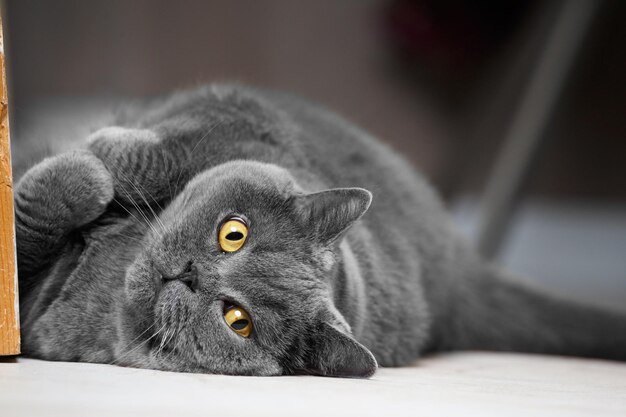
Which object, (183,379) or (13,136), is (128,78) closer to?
(13,136)

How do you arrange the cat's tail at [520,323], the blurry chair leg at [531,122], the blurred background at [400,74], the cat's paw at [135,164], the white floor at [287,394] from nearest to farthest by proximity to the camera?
the white floor at [287,394]
the cat's paw at [135,164]
the cat's tail at [520,323]
the blurry chair leg at [531,122]
the blurred background at [400,74]

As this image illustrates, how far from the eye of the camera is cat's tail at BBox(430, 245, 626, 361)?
1.80 metres

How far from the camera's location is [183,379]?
1.06m

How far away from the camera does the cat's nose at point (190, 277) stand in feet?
3.78

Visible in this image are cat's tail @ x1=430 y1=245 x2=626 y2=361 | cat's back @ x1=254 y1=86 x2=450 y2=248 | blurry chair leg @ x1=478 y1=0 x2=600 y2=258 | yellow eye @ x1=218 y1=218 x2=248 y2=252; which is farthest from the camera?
blurry chair leg @ x1=478 y1=0 x2=600 y2=258

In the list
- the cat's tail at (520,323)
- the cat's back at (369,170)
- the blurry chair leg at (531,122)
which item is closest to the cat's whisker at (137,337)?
the cat's back at (369,170)

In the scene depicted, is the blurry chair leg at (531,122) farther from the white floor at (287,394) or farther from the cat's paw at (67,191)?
the cat's paw at (67,191)

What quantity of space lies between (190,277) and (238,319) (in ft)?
0.32

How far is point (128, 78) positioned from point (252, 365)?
272 centimetres

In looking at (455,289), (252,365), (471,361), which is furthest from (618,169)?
(252,365)

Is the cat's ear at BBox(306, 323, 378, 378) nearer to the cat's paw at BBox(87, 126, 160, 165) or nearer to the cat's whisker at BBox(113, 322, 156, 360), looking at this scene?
the cat's whisker at BBox(113, 322, 156, 360)

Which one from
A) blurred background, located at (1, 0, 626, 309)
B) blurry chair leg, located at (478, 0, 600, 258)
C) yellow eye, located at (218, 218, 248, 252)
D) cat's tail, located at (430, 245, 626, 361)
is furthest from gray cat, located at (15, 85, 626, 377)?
blurred background, located at (1, 0, 626, 309)

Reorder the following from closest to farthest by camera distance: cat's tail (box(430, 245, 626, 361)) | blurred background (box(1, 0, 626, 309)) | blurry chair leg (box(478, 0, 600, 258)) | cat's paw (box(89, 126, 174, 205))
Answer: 1. cat's paw (box(89, 126, 174, 205))
2. cat's tail (box(430, 245, 626, 361))
3. blurry chair leg (box(478, 0, 600, 258))
4. blurred background (box(1, 0, 626, 309))

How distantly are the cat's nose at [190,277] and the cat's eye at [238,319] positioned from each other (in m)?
0.06
